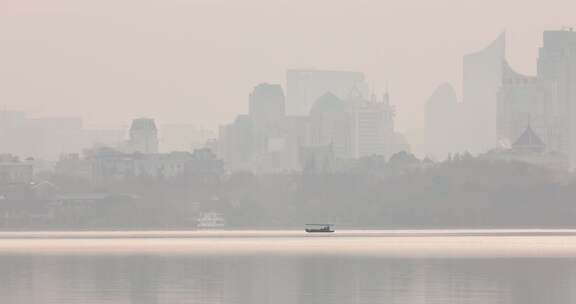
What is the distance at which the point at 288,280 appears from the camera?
94188 mm

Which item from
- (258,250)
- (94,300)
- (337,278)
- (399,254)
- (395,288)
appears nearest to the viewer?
(94,300)

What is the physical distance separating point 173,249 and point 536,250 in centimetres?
3236

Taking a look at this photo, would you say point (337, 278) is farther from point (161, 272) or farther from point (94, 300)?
point (94, 300)

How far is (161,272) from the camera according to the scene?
341 ft

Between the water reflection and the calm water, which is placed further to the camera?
the calm water

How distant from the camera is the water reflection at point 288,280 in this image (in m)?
81.0

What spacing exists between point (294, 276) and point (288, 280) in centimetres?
389

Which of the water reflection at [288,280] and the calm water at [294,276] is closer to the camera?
the water reflection at [288,280]

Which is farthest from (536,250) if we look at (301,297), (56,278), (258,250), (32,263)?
(301,297)

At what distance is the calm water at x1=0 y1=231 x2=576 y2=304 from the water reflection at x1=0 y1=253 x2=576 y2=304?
47 mm

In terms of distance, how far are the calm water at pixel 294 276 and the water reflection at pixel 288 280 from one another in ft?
0.15

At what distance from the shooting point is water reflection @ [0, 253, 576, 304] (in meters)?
81.0

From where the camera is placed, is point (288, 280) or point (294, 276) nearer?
point (288, 280)

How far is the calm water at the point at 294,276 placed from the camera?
81500 millimetres
